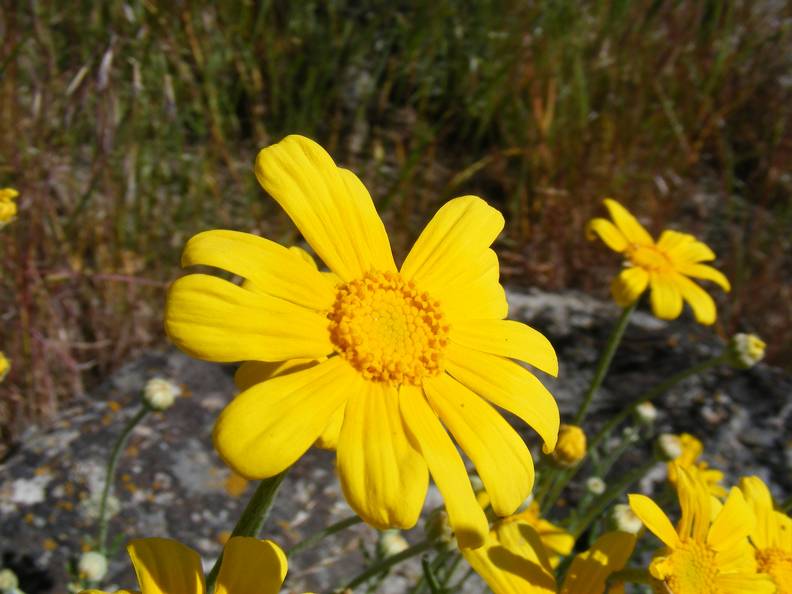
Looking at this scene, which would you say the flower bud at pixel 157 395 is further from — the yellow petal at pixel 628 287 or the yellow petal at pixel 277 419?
the yellow petal at pixel 628 287

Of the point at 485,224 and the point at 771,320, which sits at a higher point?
the point at 485,224

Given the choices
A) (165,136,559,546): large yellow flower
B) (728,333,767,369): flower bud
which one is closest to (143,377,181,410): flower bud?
(165,136,559,546): large yellow flower

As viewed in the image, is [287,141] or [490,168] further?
[490,168]

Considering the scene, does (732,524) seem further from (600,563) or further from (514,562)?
(514,562)

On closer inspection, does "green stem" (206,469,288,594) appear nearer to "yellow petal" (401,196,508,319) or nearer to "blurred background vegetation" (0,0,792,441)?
Result: "yellow petal" (401,196,508,319)

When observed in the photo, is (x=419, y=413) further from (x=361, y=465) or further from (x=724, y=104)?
(x=724, y=104)

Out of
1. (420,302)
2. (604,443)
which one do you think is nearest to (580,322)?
(604,443)

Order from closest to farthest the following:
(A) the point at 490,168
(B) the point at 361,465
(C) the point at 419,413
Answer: (B) the point at 361,465 → (C) the point at 419,413 → (A) the point at 490,168

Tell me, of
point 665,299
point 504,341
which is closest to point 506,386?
point 504,341
